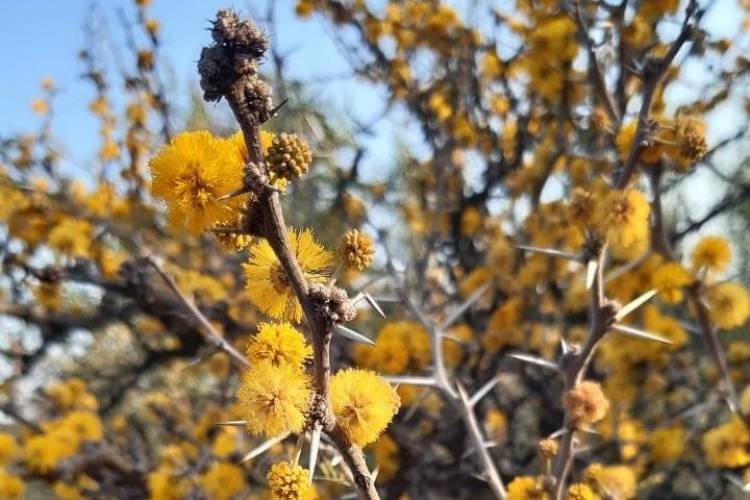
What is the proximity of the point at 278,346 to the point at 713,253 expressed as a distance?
1706 millimetres

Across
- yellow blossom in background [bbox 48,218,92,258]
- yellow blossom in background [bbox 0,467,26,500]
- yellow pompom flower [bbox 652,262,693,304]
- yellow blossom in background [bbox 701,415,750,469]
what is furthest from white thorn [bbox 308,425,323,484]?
yellow blossom in background [bbox 48,218,92,258]

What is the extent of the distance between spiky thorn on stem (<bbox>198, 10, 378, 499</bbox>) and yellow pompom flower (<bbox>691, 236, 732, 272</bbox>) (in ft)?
5.60

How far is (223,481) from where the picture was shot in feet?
8.75

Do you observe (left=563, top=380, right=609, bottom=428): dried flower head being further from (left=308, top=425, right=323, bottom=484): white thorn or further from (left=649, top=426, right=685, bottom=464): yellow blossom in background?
(left=649, top=426, right=685, bottom=464): yellow blossom in background

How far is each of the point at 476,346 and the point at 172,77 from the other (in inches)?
135

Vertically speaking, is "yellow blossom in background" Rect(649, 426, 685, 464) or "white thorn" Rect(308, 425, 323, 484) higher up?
"white thorn" Rect(308, 425, 323, 484)

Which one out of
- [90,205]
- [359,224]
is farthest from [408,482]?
[90,205]

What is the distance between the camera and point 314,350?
0.98 m

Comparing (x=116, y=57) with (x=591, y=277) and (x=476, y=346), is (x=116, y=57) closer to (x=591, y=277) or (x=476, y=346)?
(x=476, y=346)

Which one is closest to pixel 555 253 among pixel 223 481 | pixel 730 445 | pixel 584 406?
pixel 584 406

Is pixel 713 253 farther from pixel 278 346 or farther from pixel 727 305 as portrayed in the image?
pixel 278 346

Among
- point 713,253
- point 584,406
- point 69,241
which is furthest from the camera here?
point 69,241

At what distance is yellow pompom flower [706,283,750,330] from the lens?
2.50 m

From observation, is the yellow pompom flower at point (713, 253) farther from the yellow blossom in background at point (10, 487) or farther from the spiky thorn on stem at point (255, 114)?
the yellow blossom in background at point (10, 487)
